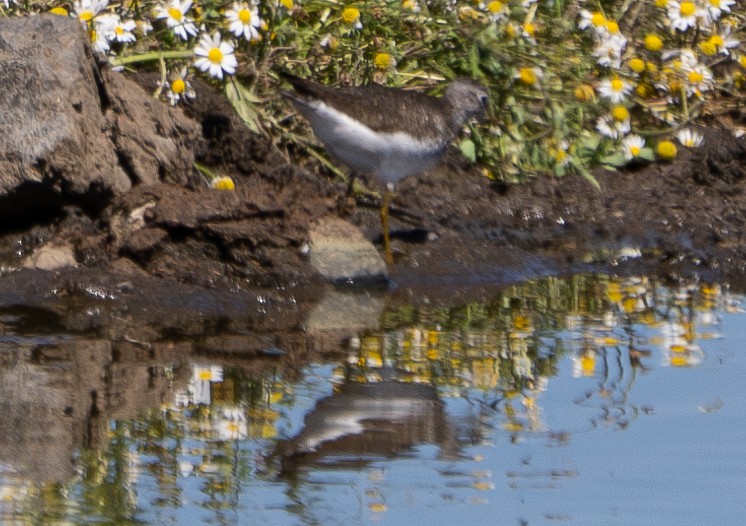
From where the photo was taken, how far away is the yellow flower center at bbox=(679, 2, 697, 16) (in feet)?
29.5

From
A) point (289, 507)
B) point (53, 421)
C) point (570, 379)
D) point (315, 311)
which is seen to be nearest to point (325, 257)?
point (315, 311)

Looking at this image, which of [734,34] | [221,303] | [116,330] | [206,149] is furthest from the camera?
[734,34]

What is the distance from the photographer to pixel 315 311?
248 inches

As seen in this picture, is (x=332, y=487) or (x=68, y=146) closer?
(x=332, y=487)

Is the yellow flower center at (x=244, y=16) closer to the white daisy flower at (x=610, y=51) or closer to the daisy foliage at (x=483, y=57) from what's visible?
the daisy foliage at (x=483, y=57)

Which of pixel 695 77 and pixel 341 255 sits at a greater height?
pixel 695 77

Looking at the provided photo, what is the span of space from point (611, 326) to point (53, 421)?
248cm

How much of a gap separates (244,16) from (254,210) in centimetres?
166

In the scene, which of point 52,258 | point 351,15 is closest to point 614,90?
point 351,15

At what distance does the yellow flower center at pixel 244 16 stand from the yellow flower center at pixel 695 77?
105 inches

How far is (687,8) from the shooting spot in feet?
29.5

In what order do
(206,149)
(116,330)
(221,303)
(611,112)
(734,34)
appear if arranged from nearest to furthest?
1. (116,330)
2. (221,303)
3. (206,149)
4. (611,112)
5. (734,34)

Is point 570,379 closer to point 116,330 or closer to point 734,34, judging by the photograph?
point 116,330

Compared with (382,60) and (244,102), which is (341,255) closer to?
(244,102)
